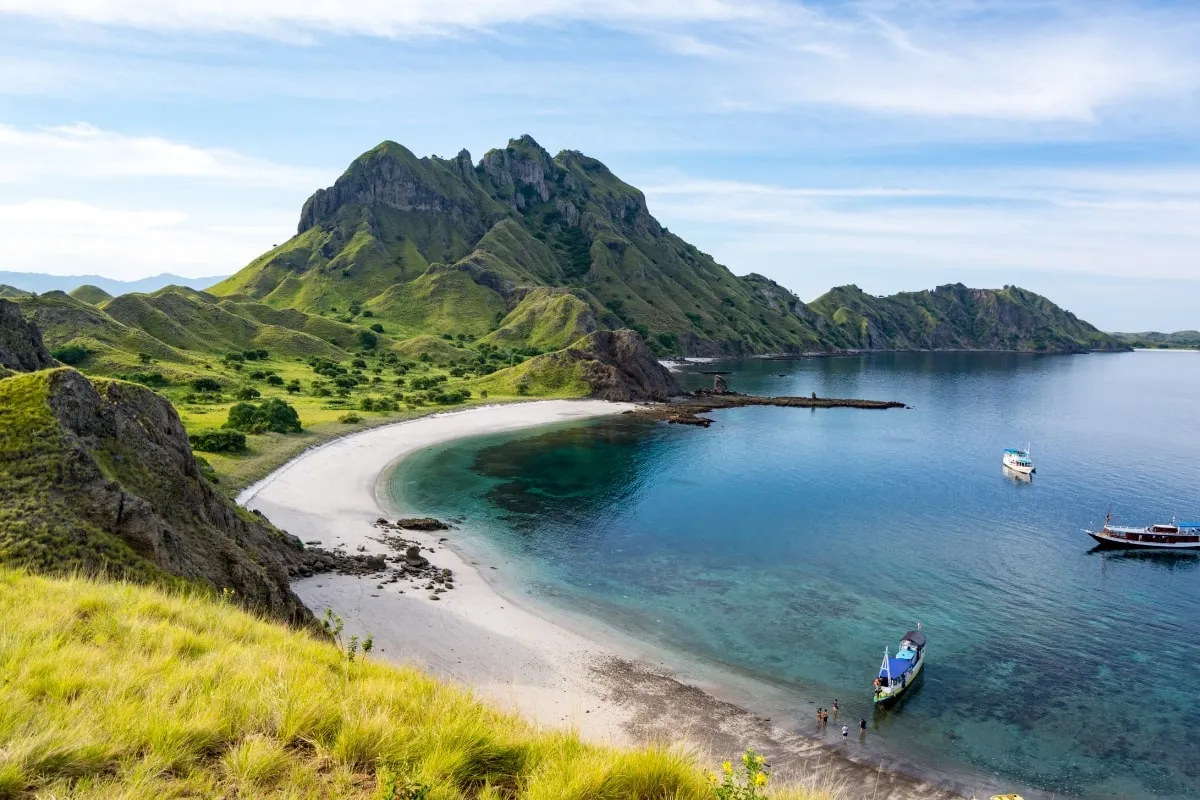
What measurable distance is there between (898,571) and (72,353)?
13352 centimetres

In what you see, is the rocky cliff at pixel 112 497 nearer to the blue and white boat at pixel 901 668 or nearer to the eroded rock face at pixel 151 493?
the eroded rock face at pixel 151 493

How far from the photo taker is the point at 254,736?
8.87 m

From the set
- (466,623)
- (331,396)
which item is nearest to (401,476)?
(466,623)

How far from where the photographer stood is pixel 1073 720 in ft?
108

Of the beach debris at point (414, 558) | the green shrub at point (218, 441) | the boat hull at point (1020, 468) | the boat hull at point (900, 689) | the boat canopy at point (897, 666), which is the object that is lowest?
the boat hull at point (900, 689)

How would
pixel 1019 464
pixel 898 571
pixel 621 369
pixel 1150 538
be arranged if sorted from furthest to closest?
pixel 621 369
pixel 1019 464
pixel 1150 538
pixel 898 571

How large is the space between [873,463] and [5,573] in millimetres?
97373

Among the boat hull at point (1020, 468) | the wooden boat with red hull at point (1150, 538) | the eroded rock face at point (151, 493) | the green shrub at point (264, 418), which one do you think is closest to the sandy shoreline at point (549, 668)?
the eroded rock face at point (151, 493)

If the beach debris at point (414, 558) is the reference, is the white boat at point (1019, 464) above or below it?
above

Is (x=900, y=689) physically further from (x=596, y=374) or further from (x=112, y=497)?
(x=596, y=374)

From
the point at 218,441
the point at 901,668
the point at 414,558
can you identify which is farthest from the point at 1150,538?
the point at 218,441

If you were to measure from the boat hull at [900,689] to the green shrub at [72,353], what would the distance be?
13307 cm

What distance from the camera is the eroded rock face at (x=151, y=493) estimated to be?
24.8 meters

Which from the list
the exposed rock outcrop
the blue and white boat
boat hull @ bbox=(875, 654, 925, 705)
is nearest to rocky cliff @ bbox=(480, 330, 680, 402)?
the exposed rock outcrop
